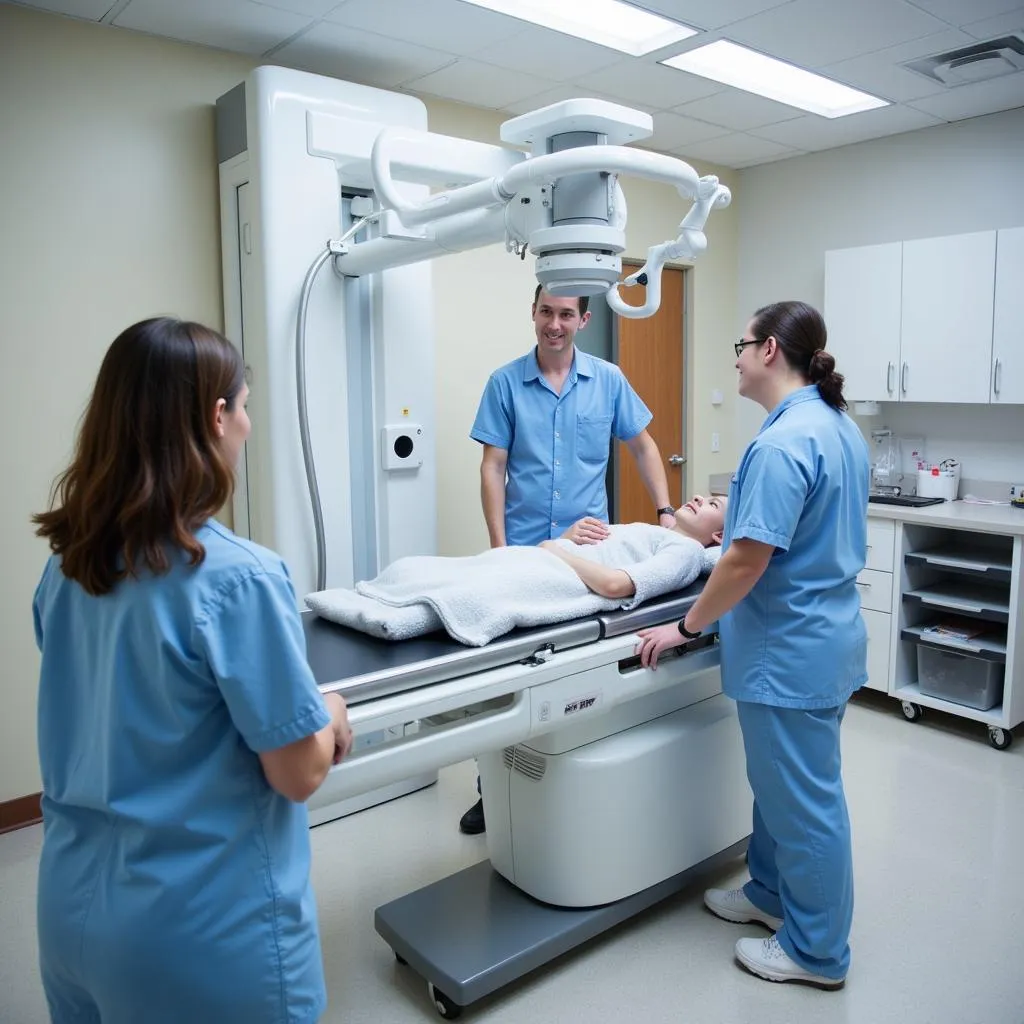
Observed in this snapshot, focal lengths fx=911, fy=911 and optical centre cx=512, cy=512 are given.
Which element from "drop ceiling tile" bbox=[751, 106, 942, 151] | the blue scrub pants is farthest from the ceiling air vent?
the blue scrub pants

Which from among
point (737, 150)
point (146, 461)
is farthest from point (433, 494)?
point (737, 150)

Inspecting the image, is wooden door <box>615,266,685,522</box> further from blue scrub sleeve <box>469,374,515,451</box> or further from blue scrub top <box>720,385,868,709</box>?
blue scrub top <box>720,385,868,709</box>

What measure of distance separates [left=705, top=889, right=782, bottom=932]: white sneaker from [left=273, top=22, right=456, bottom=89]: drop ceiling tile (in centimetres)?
251

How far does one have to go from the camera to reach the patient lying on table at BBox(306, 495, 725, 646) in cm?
171

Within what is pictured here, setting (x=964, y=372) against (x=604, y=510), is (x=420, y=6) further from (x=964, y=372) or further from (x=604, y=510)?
(x=964, y=372)

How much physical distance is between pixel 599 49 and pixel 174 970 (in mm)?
2703

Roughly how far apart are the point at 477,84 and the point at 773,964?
278cm

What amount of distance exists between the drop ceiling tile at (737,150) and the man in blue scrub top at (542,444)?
1.75 m

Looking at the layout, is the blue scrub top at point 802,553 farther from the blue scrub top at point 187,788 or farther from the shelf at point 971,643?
the shelf at point 971,643

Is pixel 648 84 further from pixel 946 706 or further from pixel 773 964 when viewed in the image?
pixel 773 964

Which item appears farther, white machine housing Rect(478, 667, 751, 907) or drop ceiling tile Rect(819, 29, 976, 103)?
drop ceiling tile Rect(819, 29, 976, 103)

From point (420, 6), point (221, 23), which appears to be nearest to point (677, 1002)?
point (420, 6)

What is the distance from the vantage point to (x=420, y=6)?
244 cm

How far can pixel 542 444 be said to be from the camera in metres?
2.64
